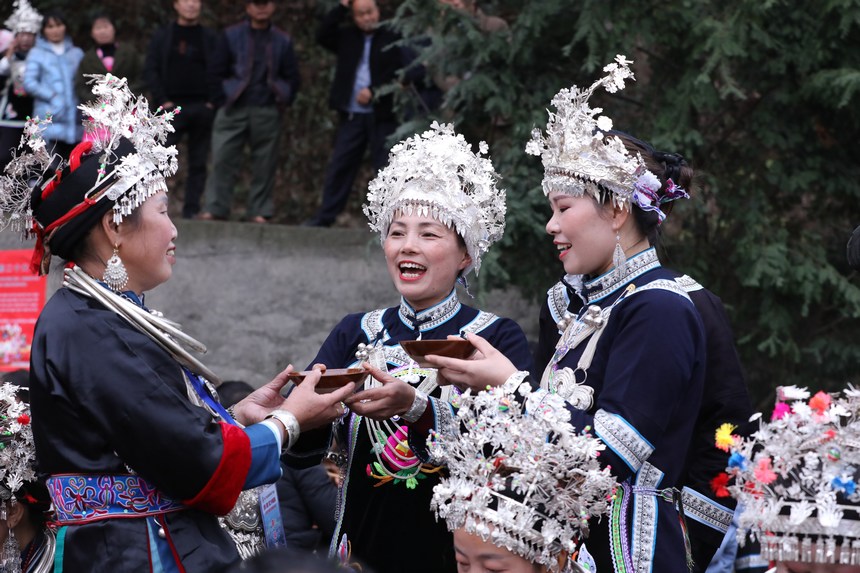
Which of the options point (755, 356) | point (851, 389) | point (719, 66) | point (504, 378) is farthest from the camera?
point (755, 356)

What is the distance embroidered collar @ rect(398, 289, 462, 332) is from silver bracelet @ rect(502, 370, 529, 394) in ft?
2.46

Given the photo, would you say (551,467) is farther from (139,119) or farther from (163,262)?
(139,119)

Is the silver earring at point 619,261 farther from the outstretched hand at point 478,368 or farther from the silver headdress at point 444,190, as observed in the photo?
the silver headdress at point 444,190

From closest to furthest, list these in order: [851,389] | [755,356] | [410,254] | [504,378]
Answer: [851,389]
[504,378]
[410,254]
[755,356]

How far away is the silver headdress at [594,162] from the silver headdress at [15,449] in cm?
Answer: 188

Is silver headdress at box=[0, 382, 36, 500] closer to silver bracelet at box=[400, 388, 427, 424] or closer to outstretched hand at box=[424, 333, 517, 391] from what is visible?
silver bracelet at box=[400, 388, 427, 424]

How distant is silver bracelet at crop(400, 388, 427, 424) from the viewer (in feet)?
12.7

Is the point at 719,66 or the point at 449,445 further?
the point at 719,66

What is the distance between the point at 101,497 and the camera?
336 cm

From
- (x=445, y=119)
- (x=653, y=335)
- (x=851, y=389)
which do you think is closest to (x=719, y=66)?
(x=445, y=119)

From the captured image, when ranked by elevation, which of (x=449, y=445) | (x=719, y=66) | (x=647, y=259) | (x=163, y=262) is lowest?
(x=449, y=445)

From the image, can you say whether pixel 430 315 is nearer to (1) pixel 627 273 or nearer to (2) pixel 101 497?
(1) pixel 627 273

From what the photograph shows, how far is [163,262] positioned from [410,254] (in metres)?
0.94

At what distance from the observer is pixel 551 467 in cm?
329
